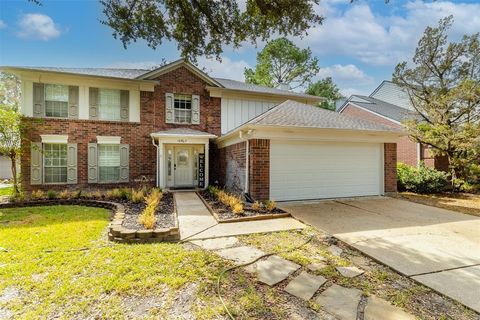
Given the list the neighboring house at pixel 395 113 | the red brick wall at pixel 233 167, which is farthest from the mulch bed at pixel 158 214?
the neighboring house at pixel 395 113

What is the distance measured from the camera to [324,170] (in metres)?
8.92

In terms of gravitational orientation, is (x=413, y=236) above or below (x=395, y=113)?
below

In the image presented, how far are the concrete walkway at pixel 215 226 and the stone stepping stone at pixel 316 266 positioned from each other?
Answer: 1.75 meters

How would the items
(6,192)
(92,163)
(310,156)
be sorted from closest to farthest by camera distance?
(310,156) → (92,163) → (6,192)

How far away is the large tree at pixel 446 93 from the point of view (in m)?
11.5

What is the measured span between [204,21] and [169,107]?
587cm

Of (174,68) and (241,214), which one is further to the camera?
(174,68)

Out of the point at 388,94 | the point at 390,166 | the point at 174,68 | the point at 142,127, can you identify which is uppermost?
the point at 388,94

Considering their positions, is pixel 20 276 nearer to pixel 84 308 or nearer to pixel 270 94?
pixel 84 308

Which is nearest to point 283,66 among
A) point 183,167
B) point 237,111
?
point 237,111

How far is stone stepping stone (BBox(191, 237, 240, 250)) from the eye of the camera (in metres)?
→ 4.53

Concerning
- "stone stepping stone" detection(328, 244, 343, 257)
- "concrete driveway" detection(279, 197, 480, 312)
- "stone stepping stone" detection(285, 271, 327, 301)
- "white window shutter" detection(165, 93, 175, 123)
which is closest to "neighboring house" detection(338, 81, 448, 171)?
"concrete driveway" detection(279, 197, 480, 312)

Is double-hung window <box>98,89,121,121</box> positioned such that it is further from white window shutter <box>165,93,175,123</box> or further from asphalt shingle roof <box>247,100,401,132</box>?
asphalt shingle roof <box>247,100,401,132</box>

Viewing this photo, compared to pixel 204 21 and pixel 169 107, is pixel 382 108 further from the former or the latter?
pixel 204 21
